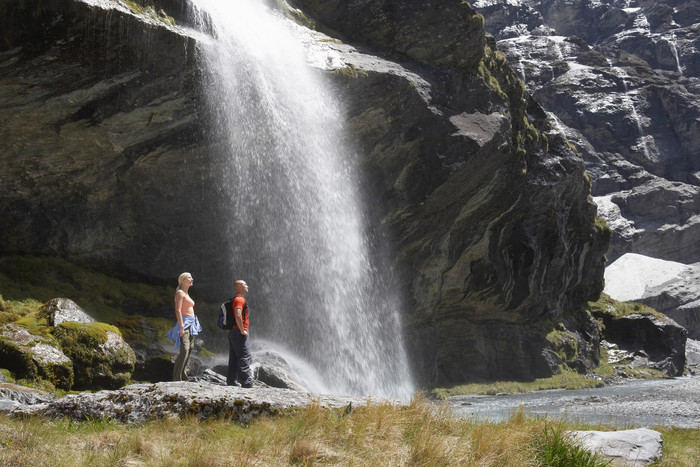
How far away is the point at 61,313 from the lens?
1566 centimetres

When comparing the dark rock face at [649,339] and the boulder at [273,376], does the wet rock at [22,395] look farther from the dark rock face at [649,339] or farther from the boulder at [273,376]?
the dark rock face at [649,339]

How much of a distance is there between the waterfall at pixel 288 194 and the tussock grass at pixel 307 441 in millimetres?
15720

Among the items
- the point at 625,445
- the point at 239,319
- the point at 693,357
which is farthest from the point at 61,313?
the point at 693,357

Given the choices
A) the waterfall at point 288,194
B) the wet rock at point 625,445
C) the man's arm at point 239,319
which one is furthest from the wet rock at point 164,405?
the waterfall at point 288,194

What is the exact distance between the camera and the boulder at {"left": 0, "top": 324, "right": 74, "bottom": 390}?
42.6 ft

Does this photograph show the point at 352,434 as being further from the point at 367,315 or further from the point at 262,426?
the point at 367,315

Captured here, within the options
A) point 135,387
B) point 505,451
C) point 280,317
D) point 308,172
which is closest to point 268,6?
point 308,172

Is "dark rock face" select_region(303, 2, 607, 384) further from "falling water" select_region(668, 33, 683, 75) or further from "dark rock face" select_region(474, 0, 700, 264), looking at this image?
"falling water" select_region(668, 33, 683, 75)

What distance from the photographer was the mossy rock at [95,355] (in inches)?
557

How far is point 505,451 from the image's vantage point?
21.1 feet

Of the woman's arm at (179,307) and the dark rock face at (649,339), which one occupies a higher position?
the woman's arm at (179,307)

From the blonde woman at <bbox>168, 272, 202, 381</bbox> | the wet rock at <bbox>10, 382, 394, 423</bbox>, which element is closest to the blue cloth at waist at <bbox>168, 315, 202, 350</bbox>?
the blonde woman at <bbox>168, 272, 202, 381</bbox>

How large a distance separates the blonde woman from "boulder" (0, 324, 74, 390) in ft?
12.5

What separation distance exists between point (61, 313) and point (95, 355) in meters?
2.09
